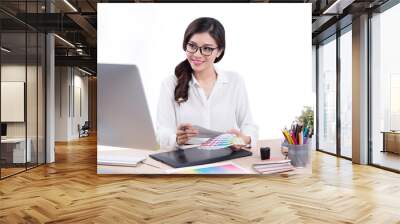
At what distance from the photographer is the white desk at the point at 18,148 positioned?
5652 millimetres

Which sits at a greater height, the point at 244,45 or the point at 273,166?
the point at 244,45

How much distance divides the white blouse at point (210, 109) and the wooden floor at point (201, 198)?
73 centimetres

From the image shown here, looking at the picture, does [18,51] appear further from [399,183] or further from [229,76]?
[399,183]

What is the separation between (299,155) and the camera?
220 inches

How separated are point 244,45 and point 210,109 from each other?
3.53 ft

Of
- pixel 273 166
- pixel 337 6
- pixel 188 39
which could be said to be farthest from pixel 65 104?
pixel 337 6

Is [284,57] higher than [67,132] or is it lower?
higher

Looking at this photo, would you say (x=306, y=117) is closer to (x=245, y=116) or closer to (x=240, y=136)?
(x=245, y=116)

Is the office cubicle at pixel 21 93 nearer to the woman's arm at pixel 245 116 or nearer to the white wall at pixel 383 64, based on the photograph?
the woman's arm at pixel 245 116

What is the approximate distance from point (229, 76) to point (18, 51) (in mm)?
3335

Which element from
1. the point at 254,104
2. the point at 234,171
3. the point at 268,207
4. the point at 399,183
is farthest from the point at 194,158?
the point at 399,183

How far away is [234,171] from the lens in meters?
5.52

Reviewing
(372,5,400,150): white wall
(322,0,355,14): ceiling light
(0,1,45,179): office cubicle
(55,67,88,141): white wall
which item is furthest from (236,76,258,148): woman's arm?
(55,67,88,141): white wall

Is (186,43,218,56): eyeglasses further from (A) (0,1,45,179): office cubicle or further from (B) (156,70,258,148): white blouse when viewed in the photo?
(A) (0,1,45,179): office cubicle
